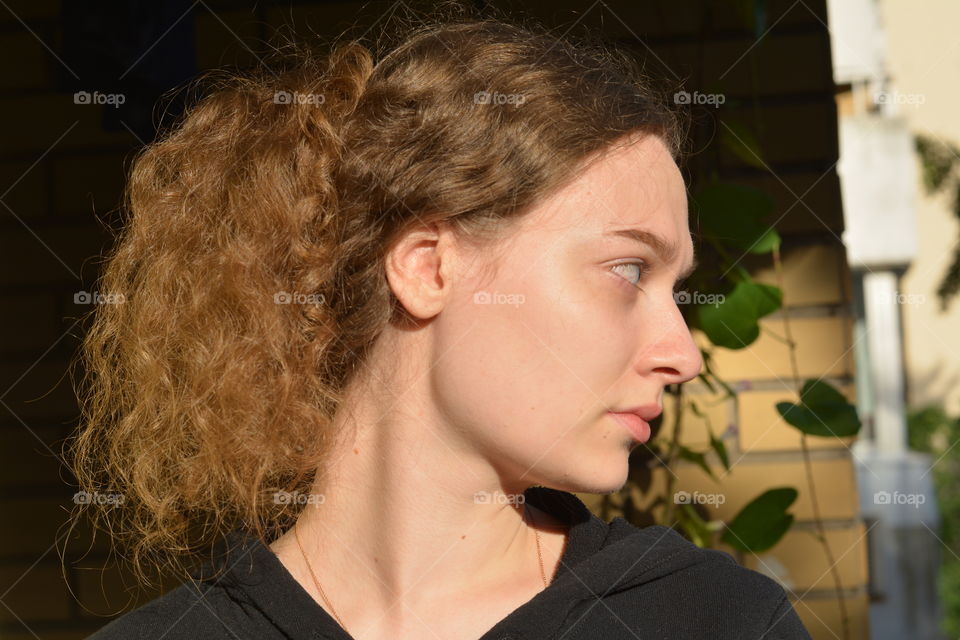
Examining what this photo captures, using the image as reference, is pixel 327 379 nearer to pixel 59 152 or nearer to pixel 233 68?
pixel 233 68

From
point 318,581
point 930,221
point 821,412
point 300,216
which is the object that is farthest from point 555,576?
point 930,221

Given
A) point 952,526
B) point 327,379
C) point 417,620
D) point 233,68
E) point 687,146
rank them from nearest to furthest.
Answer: point 417,620 < point 327,379 < point 687,146 < point 233,68 < point 952,526

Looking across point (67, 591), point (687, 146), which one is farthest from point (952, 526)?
point (67, 591)

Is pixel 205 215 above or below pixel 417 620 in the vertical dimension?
above

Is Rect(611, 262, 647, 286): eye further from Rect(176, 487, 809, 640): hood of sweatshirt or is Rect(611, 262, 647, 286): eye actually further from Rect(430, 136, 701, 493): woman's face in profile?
Rect(176, 487, 809, 640): hood of sweatshirt

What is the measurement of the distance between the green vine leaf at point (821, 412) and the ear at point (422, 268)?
895 mm

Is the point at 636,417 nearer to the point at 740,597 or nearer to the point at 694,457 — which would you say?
the point at 740,597

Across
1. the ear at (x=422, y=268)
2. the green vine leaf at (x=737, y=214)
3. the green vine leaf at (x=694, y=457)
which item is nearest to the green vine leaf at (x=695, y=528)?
the green vine leaf at (x=694, y=457)

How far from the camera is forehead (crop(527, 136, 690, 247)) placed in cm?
128

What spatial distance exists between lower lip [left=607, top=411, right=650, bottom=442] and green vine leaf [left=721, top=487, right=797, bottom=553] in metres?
0.69

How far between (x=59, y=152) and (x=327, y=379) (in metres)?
1.25

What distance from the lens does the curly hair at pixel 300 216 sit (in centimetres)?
134

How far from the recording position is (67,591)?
226cm

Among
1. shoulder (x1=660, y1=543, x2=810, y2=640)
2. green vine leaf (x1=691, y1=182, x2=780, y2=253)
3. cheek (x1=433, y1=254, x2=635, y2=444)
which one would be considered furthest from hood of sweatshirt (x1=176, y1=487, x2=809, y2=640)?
green vine leaf (x1=691, y1=182, x2=780, y2=253)
